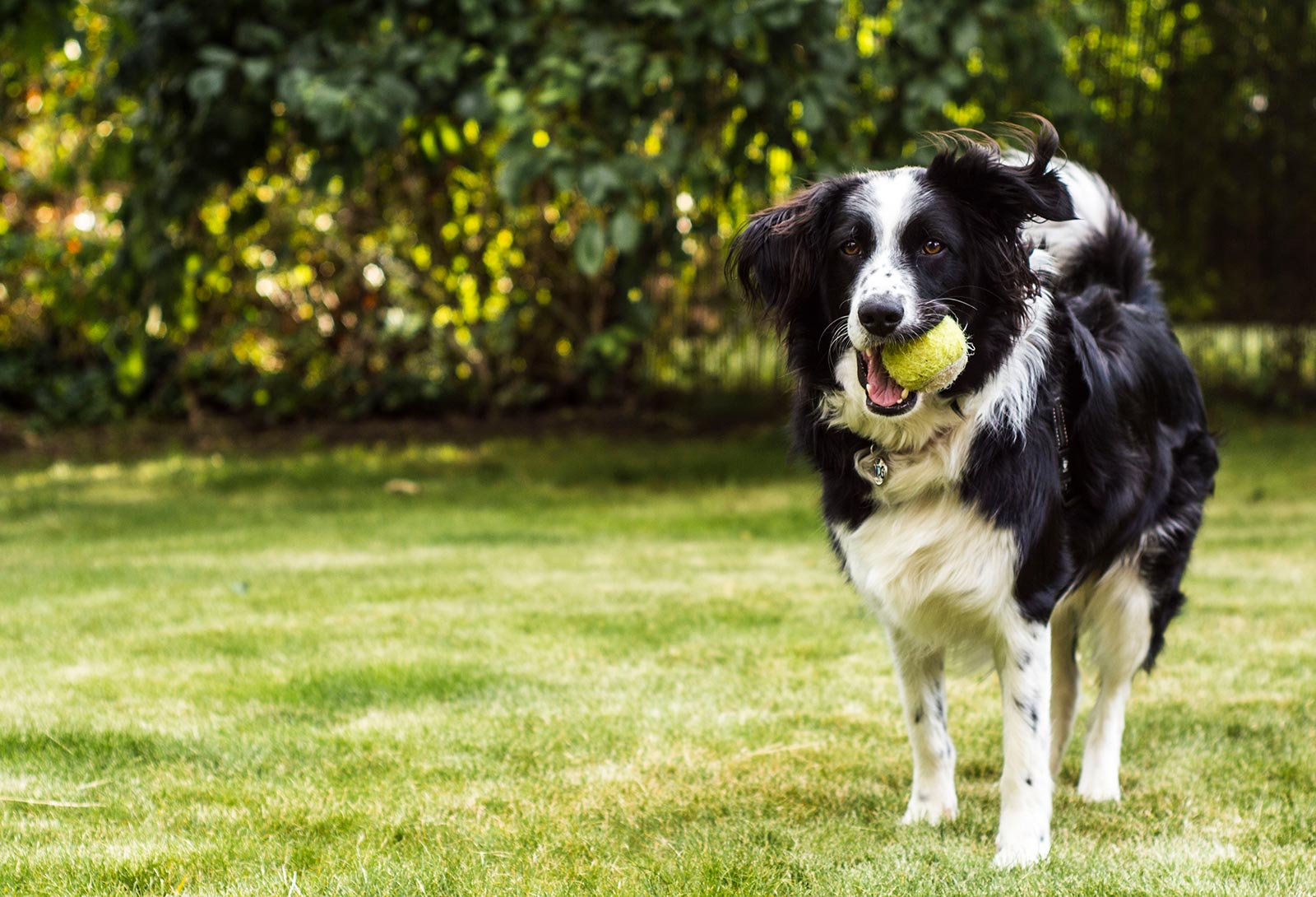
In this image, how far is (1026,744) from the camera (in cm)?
298

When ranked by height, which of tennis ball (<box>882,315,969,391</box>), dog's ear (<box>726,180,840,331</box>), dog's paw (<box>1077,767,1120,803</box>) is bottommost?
dog's paw (<box>1077,767,1120,803</box>)

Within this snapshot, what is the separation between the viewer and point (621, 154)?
22.8ft

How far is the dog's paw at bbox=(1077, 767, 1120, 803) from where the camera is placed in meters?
3.38

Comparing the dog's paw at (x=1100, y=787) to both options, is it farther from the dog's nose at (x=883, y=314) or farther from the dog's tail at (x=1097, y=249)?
the dog's nose at (x=883, y=314)

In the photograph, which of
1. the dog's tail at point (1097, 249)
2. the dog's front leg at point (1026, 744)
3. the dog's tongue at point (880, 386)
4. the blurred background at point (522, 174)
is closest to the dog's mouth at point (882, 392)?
the dog's tongue at point (880, 386)

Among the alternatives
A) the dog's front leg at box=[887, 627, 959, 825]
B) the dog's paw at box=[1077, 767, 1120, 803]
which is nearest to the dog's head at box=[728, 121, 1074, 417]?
the dog's front leg at box=[887, 627, 959, 825]

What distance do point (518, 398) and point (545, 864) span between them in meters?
7.86

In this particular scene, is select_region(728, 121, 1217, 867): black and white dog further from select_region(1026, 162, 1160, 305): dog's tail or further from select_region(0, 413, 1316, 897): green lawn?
select_region(1026, 162, 1160, 305): dog's tail

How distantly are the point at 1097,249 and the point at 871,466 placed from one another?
1.28 meters

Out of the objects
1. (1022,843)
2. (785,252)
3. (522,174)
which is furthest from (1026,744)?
(522,174)

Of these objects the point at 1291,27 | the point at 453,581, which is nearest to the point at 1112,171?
the point at 1291,27

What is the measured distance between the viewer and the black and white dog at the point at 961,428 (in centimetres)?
283

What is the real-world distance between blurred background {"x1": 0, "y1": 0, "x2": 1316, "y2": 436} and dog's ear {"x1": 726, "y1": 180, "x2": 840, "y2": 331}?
3415mm

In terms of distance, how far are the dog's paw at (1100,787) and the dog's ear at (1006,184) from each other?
4.81 feet
